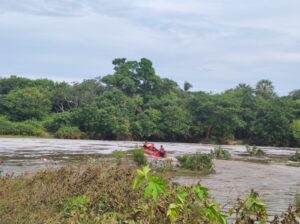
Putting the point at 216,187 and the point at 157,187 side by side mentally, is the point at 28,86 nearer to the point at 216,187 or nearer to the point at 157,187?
the point at 216,187

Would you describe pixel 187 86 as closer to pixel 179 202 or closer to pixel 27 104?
pixel 27 104

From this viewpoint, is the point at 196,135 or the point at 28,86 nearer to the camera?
the point at 196,135

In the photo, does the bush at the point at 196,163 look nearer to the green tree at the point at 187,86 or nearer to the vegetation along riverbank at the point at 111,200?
the vegetation along riverbank at the point at 111,200

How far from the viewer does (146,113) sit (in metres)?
77.4

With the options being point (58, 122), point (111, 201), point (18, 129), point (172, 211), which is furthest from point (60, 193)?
point (58, 122)

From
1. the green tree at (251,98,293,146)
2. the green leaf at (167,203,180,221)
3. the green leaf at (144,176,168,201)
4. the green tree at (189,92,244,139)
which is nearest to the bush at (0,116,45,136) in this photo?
the green tree at (189,92,244,139)

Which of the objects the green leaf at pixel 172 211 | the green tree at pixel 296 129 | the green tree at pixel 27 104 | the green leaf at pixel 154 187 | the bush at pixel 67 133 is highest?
the green tree at pixel 27 104

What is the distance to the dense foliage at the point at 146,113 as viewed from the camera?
242 feet

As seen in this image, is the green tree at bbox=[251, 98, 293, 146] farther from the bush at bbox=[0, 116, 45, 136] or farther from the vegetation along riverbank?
the vegetation along riverbank

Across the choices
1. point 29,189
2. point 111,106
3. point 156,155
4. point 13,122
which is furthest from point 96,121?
point 29,189

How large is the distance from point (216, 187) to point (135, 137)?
57481 millimetres

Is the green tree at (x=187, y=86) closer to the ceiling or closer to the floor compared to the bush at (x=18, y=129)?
closer to the ceiling

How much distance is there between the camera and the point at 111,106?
74.4m

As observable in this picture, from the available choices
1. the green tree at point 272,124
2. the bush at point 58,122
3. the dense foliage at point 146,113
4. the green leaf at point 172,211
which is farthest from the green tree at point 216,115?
the green leaf at point 172,211
